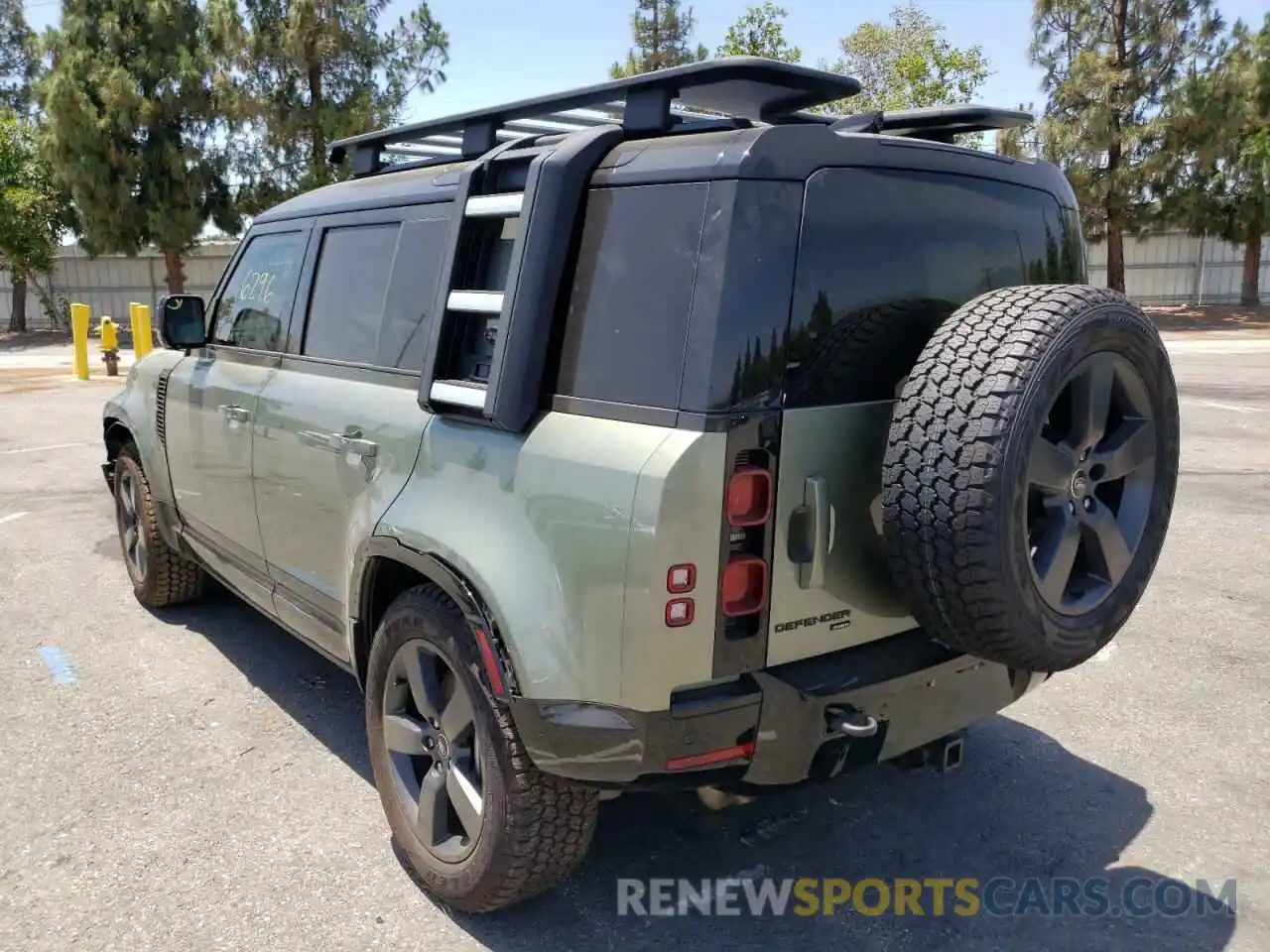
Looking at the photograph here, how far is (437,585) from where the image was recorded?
2799 millimetres

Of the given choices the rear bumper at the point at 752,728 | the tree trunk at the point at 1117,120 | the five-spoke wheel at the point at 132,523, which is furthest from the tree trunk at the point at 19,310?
the rear bumper at the point at 752,728

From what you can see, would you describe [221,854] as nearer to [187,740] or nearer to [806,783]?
[187,740]

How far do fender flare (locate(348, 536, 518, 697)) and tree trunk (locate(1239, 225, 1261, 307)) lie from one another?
3396 cm

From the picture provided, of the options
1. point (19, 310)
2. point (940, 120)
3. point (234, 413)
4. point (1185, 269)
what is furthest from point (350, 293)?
point (1185, 269)

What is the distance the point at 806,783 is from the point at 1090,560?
93 cm

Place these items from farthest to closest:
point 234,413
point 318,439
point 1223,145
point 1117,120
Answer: point 1117,120, point 1223,145, point 234,413, point 318,439

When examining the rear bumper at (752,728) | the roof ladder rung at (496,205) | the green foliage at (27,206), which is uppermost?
the green foliage at (27,206)

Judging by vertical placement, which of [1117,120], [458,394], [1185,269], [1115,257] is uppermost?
[1117,120]

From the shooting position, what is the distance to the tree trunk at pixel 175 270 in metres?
27.4

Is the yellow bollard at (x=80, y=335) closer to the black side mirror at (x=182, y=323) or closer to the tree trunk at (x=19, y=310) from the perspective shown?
the black side mirror at (x=182, y=323)

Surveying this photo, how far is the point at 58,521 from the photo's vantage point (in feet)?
23.7

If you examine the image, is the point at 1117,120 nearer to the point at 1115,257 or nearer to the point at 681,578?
the point at 1115,257

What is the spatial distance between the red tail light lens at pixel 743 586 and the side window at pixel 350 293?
1.52 m

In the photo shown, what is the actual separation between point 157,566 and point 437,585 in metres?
2.95
